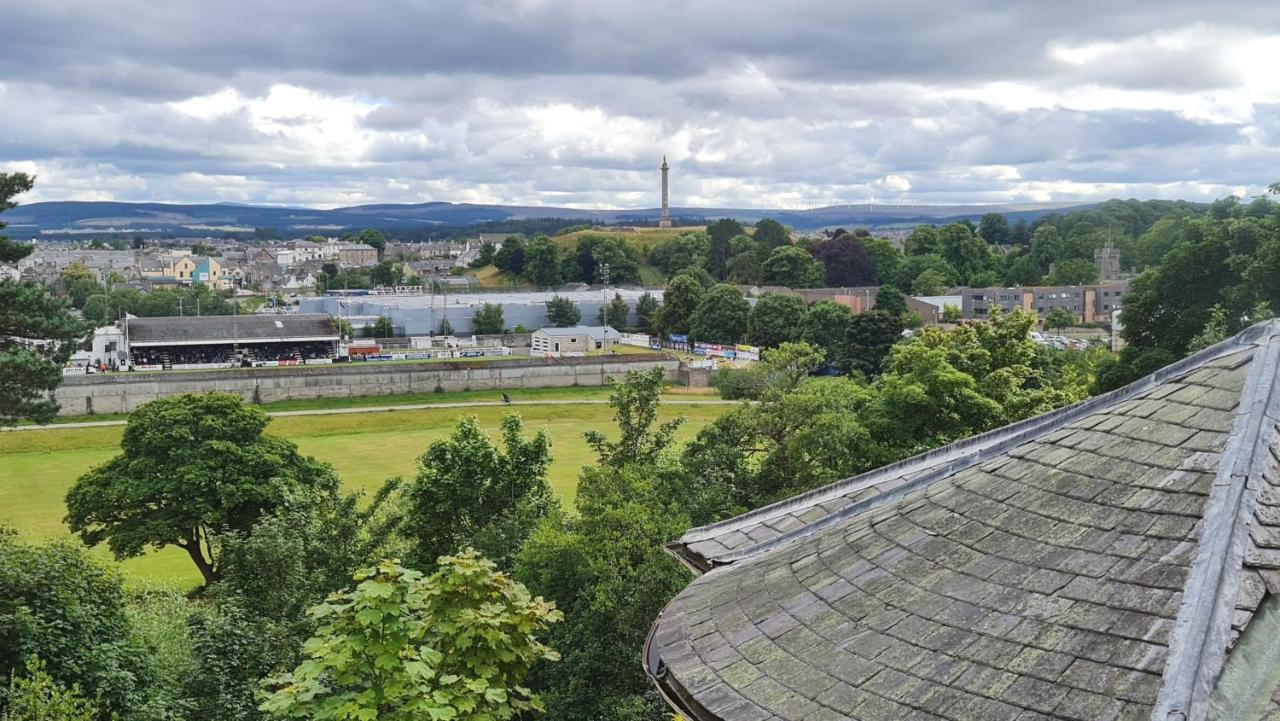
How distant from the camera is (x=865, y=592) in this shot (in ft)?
17.2

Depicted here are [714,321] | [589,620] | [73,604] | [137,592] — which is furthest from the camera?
[714,321]

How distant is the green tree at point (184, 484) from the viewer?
26.3 metres

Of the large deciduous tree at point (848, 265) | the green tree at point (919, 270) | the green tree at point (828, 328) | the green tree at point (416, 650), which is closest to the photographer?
the green tree at point (416, 650)

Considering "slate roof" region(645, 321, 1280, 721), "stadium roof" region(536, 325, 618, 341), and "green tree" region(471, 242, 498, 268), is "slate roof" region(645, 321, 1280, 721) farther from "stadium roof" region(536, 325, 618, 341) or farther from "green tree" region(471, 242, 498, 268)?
"green tree" region(471, 242, 498, 268)

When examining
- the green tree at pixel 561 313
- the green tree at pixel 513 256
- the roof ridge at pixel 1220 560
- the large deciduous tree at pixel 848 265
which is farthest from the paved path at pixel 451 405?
the green tree at pixel 513 256

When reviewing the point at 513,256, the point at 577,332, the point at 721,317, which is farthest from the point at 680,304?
the point at 513,256

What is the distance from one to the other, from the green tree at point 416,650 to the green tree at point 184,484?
14681mm

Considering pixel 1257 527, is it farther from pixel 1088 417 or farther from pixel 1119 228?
pixel 1119 228

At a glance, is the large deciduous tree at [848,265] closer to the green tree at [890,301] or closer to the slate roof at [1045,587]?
the green tree at [890,301]

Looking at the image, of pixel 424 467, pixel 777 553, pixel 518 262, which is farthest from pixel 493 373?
pixel 518 262

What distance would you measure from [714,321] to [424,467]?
63.1 m

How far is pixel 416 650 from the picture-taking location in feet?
35.4

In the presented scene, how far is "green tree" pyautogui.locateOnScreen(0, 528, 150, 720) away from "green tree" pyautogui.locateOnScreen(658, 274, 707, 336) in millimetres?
Result: 77047

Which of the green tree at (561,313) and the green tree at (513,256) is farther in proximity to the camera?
the green tree at (513,256)
